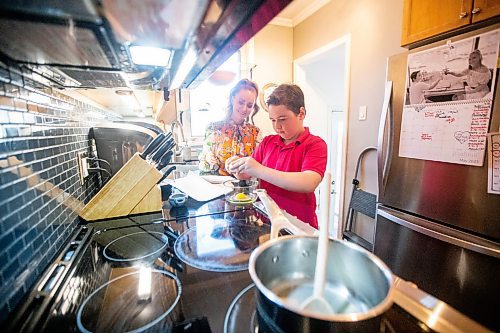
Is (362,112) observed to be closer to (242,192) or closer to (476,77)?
(476,77)

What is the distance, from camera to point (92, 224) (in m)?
0.90

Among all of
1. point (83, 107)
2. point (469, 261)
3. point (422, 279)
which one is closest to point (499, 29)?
point (469, 261)

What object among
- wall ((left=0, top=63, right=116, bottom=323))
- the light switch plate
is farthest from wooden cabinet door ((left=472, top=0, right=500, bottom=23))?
wall ((left=0, top=63, right=116, bottom=323))

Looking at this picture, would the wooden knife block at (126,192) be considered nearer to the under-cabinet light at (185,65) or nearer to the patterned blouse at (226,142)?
the under-cabinet light at (185,65)

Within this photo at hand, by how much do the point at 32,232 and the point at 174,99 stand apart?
1651 millimetres

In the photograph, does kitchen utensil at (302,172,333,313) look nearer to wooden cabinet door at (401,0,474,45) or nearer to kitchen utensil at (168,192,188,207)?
kitchen utensil at (168,192,188,207)

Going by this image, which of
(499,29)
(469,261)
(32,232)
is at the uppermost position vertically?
(499,29)

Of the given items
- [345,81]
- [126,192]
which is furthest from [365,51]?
[126,192]

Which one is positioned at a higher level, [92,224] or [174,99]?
[174,99]

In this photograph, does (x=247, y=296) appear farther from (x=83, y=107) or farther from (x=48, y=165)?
(x=83, y=107)

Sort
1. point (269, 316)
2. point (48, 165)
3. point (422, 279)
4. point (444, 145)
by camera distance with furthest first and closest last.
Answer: point (422, 279) → point (444, 145) → point (48, 165) → point (269, 316)

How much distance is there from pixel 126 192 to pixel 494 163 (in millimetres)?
1623

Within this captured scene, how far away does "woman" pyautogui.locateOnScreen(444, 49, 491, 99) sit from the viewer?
110 cm

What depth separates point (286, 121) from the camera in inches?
47.1
